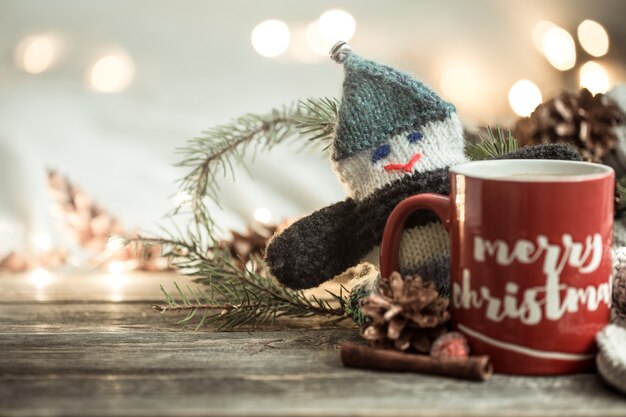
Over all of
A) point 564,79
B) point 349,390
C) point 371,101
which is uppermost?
point 564,79

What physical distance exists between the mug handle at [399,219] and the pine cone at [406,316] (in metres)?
0.03

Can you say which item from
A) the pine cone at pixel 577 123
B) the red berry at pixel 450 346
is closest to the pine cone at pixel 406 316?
the red berry at pixel 450 346

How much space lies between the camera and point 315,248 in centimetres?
65

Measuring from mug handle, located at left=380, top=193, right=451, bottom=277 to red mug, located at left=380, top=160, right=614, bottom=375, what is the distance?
0.02 metres

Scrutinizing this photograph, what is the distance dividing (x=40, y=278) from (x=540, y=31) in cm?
92

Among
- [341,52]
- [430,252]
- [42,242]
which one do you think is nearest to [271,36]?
[42,242]

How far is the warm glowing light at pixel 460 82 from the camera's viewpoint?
4.39ft

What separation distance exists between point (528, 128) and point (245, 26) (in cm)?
58

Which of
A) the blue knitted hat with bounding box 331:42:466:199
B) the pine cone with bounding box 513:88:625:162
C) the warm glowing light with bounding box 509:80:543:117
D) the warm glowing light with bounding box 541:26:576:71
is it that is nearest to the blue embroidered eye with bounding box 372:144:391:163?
the blue knitted hat with bounding box 331:42:466:199

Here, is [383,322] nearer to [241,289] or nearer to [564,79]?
[241,289]

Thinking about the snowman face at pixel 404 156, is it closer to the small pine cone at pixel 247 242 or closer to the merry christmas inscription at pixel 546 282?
the merry christmas inscription at pixel 546 282

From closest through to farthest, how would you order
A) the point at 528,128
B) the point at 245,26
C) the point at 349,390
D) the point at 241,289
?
the point at 349,390, the point at 241,289, the point at 528,128, the point at 245,26

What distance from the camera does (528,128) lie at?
3.14 ft

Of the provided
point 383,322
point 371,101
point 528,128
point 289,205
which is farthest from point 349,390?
point 289,205
